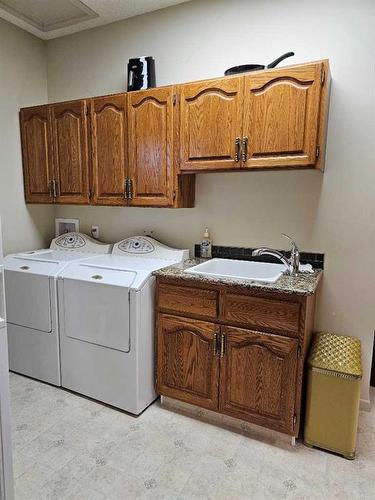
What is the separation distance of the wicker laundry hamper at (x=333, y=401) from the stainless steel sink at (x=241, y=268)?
0.60 metres

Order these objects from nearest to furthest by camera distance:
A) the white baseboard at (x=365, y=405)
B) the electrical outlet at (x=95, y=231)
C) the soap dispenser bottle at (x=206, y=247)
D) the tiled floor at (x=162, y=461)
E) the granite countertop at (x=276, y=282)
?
1. the tiled floor at (x=162, y=461)
2. the granite countertop at (x=276, y=282)
3. the white baseboard at (x=365, y=405)
4. the soap dispenser bottle at (x=206, y=247)
5. the electrical outlet at (x=95, y=231)

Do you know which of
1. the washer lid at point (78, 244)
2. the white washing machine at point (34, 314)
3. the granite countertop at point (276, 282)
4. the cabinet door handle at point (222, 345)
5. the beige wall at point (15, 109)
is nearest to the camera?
the granite countertop at point (276, 282)

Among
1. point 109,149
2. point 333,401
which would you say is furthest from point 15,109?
point 333,401

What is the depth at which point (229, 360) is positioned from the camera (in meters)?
1.96

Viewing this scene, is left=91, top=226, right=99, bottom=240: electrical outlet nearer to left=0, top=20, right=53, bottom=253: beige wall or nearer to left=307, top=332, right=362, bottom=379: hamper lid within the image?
Answer: left=0, top=20, right=53, bottom=253: beige wall

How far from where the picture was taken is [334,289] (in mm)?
2246

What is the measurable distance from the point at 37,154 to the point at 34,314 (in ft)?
4.42

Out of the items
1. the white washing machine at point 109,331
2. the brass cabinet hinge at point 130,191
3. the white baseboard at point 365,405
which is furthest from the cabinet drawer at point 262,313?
the brass cabinet hinge at point 130,191

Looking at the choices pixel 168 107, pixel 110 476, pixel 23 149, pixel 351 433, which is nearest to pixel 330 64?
pixel 168 107

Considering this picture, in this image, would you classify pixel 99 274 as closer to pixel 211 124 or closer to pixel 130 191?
pixel 130 191

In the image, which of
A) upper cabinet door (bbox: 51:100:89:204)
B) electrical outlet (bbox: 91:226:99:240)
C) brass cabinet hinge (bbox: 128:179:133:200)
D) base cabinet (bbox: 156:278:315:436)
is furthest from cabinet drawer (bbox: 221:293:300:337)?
electrical outlet (bbox: 91:226:99:240)

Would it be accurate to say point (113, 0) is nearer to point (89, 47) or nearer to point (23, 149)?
point (89, 47)

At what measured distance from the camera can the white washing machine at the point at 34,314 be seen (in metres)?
2.37

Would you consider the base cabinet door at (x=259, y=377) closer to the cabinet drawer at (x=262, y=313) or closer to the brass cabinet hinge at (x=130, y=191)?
the cabinet drawer at (x=262, y=313)
